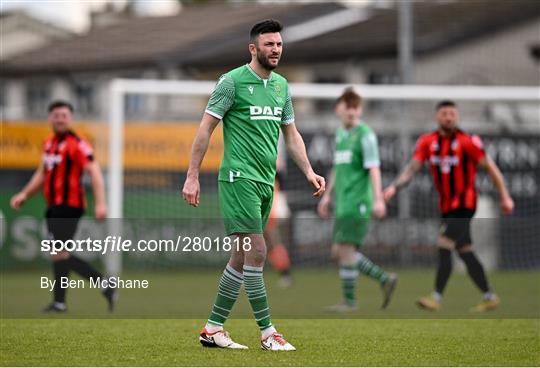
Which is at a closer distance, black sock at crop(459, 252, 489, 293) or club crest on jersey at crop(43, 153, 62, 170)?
club crest on jersey at crop(43, 153, 62, 170)

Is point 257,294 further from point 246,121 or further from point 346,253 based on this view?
point 346,253

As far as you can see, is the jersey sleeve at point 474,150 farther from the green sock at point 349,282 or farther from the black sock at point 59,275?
the black sock at point 59,275

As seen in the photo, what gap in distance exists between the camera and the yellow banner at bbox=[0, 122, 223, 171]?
70.3ft

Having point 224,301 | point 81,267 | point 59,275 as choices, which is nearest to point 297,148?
point 224,301

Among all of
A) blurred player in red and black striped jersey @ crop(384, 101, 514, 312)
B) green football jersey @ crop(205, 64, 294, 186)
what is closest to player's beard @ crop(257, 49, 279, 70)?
green football jersey @ crop(205, 64, 294, 186)

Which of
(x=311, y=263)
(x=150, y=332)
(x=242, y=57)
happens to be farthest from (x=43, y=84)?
(x=150, y=332)

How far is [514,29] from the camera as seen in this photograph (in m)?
34.4

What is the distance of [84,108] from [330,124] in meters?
20.4

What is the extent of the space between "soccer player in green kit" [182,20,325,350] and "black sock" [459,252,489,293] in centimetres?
492

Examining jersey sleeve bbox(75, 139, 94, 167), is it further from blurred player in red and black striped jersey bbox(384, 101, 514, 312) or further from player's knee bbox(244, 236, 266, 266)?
player's knee bbox(244, 236, 266, 266)

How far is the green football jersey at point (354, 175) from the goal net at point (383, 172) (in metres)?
3.65

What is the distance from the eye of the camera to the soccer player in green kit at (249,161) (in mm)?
8039

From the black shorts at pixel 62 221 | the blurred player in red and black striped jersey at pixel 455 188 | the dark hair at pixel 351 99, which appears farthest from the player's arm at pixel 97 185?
the blurred player in red and black striped jersey at pixel 455 188

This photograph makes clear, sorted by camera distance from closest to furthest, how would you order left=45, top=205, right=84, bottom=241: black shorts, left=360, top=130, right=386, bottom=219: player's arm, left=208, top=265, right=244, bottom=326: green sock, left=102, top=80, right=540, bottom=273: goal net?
left=208, top=265, right=244, bottom=326: green sock, left=45, top=205, right=84, bottom=241: black shorts, left=360, top=130, right=386, bottom=219: player's arm, left=102, top=80, right=540, bottom=273: goal net
